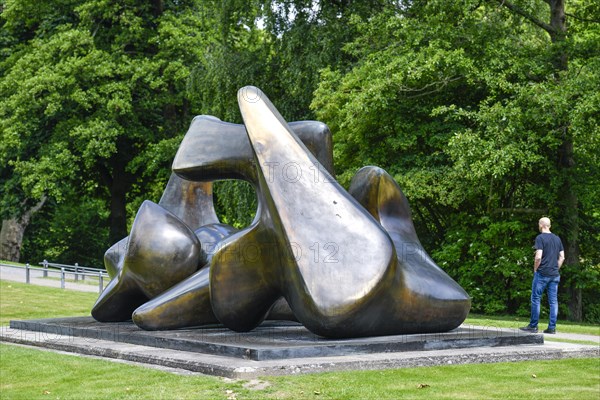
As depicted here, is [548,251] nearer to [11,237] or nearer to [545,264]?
[545,264]

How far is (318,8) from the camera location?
26.5m

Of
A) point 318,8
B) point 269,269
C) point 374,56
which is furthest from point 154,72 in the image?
point 269,269

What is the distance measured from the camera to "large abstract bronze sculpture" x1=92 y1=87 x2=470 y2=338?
32.3 feet

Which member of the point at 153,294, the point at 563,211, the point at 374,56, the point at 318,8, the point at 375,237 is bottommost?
the point at 153,294

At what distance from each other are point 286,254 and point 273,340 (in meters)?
1.02

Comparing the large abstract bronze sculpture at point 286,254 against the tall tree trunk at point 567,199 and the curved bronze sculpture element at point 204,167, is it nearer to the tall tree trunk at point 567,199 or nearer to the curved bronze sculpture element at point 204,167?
the curved bronze sculpture element at point 204,167

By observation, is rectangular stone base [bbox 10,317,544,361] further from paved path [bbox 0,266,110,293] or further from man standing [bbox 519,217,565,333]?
paved path [bbox 0,266,110,293]

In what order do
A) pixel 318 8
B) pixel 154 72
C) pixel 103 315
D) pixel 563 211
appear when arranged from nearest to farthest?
pixel 103 315, pixel 563 211, pixel 318 8, pixel 154 72

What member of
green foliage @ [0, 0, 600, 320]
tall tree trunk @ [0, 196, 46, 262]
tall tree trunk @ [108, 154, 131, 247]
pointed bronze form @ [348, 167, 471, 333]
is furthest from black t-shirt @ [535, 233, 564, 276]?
tall tree trunk @ [0, 196, 46, 262]

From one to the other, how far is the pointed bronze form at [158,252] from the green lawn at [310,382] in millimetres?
1963

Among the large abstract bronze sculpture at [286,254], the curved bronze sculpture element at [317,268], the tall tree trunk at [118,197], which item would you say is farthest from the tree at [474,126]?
the tall tree trunk at [118,197]

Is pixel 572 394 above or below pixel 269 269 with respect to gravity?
below

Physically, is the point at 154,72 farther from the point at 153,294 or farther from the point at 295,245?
the point at 295,245

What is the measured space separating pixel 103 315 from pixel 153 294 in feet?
4.55
